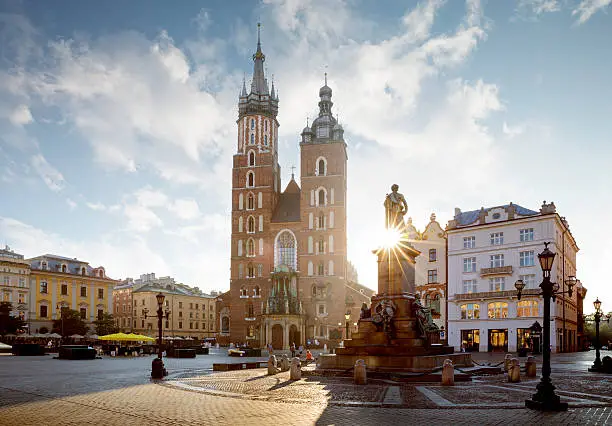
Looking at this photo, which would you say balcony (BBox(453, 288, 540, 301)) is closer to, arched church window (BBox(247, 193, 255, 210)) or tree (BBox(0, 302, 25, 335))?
arched church window (BBox(247, 193, 255, 210))

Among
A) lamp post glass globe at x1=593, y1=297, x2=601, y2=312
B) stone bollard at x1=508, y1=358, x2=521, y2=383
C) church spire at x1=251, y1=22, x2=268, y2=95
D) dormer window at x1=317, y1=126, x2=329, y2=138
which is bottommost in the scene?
stone bollard at x1=508, y1=358, x2=521, y2=383

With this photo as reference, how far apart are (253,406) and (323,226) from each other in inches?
2754

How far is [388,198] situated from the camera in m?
26.0

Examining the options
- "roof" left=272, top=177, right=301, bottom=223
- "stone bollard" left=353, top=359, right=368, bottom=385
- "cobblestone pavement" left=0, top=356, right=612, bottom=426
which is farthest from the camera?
"roof" left=272, top=177, right=301, bottom=223

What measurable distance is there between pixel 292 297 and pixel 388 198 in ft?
186

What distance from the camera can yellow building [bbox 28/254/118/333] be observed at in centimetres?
8225

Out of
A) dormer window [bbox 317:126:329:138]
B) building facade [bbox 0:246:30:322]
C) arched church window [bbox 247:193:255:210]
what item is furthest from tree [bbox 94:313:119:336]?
dormer window [bbox 317:126:329:138]

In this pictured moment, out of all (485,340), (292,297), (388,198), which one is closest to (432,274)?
(485,340)

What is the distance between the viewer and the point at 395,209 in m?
25.7

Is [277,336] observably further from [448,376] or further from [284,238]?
[448,376]

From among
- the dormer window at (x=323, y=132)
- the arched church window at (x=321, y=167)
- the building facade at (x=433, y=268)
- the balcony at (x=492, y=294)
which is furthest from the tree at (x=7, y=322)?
the balcony at (x=492, y=294)

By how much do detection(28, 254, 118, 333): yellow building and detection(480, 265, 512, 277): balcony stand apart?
57529 mm

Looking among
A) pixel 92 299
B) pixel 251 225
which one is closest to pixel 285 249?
pixel 251 225

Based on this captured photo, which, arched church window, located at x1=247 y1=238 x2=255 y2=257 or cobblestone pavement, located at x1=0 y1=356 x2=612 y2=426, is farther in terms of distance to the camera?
arched church window, located at x1=247 y1=238 x2=255 y2=257
